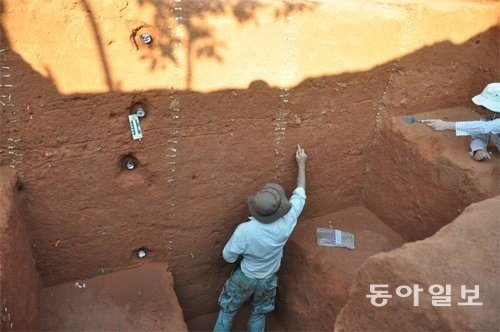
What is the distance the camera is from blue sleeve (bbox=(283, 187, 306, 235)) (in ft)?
10.9

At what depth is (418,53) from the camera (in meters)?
3.65

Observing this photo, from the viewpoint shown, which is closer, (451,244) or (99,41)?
(451,244)

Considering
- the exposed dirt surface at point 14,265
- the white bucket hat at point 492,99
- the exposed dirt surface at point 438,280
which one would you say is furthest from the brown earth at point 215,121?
the exposed dirt surface at point 438,280

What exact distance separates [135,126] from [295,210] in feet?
4.27

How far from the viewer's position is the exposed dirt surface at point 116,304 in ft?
10.6

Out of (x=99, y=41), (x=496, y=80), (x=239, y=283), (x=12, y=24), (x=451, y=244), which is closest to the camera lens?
(x=451, y=244)

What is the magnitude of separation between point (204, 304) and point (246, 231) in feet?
4.14

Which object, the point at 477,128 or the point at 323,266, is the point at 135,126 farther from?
the point at 477,128

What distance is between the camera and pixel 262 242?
326 cm

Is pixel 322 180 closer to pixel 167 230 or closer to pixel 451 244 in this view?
pixel 167 230

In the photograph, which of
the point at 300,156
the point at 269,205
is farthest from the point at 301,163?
the point at 269,205

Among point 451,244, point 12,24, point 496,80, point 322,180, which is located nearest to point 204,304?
point 322,180

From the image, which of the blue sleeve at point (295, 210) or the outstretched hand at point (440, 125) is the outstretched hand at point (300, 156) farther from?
the outstretched hand at point (440, 125)

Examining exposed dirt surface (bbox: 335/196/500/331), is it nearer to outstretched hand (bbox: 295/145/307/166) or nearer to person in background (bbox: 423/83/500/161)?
person in background (bbox: 423/83/500/161)
